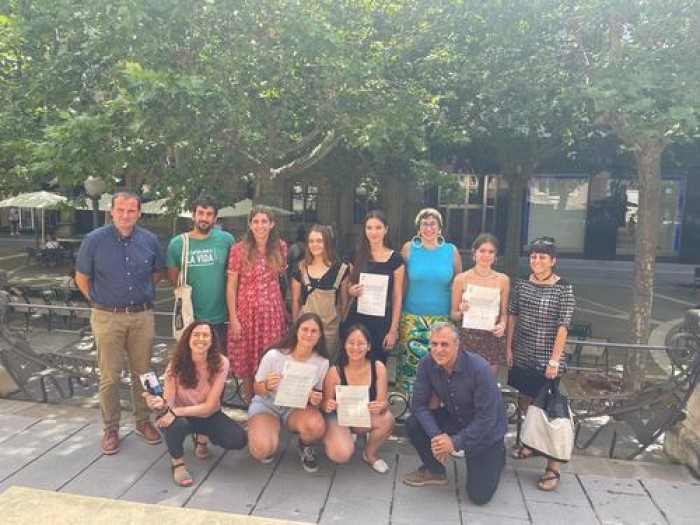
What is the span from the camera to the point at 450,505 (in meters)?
3.82

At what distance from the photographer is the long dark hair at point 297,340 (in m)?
4.16

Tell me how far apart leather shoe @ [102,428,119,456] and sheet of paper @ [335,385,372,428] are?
1769 millimetres

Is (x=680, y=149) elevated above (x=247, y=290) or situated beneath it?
elevated above

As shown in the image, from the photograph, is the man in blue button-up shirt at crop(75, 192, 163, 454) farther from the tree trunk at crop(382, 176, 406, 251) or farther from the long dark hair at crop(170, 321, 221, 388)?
the tree trunk at crop(382, 176, 406, 251)

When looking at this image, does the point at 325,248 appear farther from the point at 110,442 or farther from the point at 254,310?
the point at 110,442

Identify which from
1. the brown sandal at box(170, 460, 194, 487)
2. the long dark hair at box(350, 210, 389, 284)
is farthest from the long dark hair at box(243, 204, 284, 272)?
the brown sandal at box(170, 460, 194, 487)

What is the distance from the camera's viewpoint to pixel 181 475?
4.01m

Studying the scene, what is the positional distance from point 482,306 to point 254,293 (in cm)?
170

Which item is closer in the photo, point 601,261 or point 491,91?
point 491,91

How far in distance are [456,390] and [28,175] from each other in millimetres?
7242

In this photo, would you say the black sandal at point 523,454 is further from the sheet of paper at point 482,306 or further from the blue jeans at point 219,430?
the blue jeans at point 219,430

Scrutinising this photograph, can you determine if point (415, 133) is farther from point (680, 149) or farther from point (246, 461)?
point (680, 149)

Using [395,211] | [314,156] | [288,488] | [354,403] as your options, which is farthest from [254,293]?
[395,211]

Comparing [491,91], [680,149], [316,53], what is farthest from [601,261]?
[316,53]
